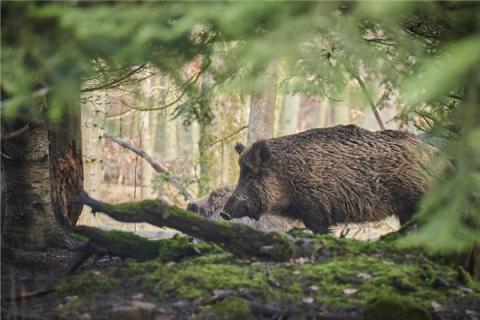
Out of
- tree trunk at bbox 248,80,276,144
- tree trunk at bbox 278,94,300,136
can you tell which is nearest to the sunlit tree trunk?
tree trunk at bbox 248,80,276,144

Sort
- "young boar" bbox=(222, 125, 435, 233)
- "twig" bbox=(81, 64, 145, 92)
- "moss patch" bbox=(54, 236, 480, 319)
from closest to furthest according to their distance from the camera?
"moss patch" bbox=(54, 236, 480, 319)
"twig" bbox=(81, 64, 145, 92)
"young boar" bbox=(222, 125, 435, 233)

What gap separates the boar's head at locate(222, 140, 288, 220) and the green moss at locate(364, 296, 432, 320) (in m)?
4.48

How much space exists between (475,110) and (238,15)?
4.87 ft

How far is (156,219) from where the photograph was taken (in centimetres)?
527

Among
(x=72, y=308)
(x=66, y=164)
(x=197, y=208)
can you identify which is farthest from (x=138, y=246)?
(x=197, y=208)

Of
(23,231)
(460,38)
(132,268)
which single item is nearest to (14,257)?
(23,231)

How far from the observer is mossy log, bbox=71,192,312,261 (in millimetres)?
5254

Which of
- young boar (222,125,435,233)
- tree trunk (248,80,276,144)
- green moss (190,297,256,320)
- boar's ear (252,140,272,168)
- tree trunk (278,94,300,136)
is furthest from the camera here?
tree trunk (278,94,300,136)

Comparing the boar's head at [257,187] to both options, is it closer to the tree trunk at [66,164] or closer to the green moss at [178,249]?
the tree trunk at [66,164]

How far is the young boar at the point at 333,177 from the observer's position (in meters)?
8.84

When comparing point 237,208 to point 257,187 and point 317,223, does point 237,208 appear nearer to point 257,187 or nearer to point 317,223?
point 257,187

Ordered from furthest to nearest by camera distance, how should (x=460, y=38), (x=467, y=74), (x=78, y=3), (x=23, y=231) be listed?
(x=23, y=231) < (x=460, y=38) < (x=78, y=3) < (x=467, y=74)

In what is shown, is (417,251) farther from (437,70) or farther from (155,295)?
(437,70)

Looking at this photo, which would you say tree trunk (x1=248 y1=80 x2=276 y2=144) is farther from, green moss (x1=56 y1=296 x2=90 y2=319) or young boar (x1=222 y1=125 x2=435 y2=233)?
green moss (x1=56 y1=296 x2=90 y2=319)
